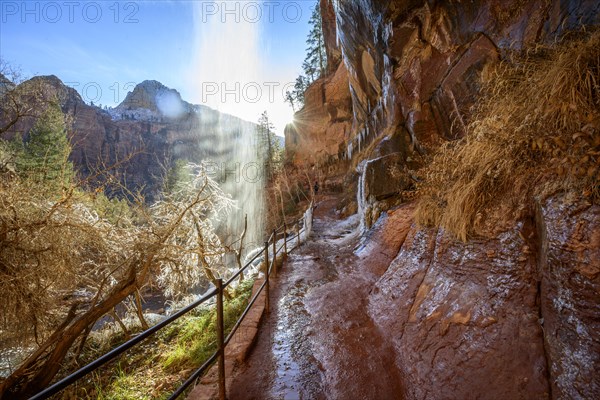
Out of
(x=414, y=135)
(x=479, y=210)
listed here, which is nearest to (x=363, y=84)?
(x=414, y=135)

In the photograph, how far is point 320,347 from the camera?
2.96 meters

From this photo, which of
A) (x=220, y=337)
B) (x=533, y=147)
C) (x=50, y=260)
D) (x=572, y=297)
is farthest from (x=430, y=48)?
(x=50, y=260)

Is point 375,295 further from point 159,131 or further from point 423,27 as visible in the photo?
point 159,131

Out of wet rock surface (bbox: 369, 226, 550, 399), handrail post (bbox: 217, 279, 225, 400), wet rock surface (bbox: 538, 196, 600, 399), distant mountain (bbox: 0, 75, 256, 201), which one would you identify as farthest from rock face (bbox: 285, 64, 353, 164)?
distant mountain (bbox: 0, 75, 256, 201)

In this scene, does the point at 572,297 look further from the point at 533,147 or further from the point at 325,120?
the point at 325,120

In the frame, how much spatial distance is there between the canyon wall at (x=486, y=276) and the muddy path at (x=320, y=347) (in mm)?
238

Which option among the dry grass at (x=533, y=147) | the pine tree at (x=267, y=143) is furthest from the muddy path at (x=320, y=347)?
the pine tree at (x=267, y=143)

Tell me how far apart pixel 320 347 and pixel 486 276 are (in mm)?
1962

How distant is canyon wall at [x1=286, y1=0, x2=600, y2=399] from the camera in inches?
64.4

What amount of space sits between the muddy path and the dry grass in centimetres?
171

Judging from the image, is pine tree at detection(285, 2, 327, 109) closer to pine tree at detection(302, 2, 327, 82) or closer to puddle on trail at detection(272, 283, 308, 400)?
pine tree at detection(302, 2, 327, 82)

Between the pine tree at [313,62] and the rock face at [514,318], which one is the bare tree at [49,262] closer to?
the rock face at [514,318]

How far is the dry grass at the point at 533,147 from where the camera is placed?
1.99 metres

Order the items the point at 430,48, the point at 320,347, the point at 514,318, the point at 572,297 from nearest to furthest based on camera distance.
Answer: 1. the point at 572,297
2. the point at 514,318
3. the point at 320,347
4. the point at 430,48
